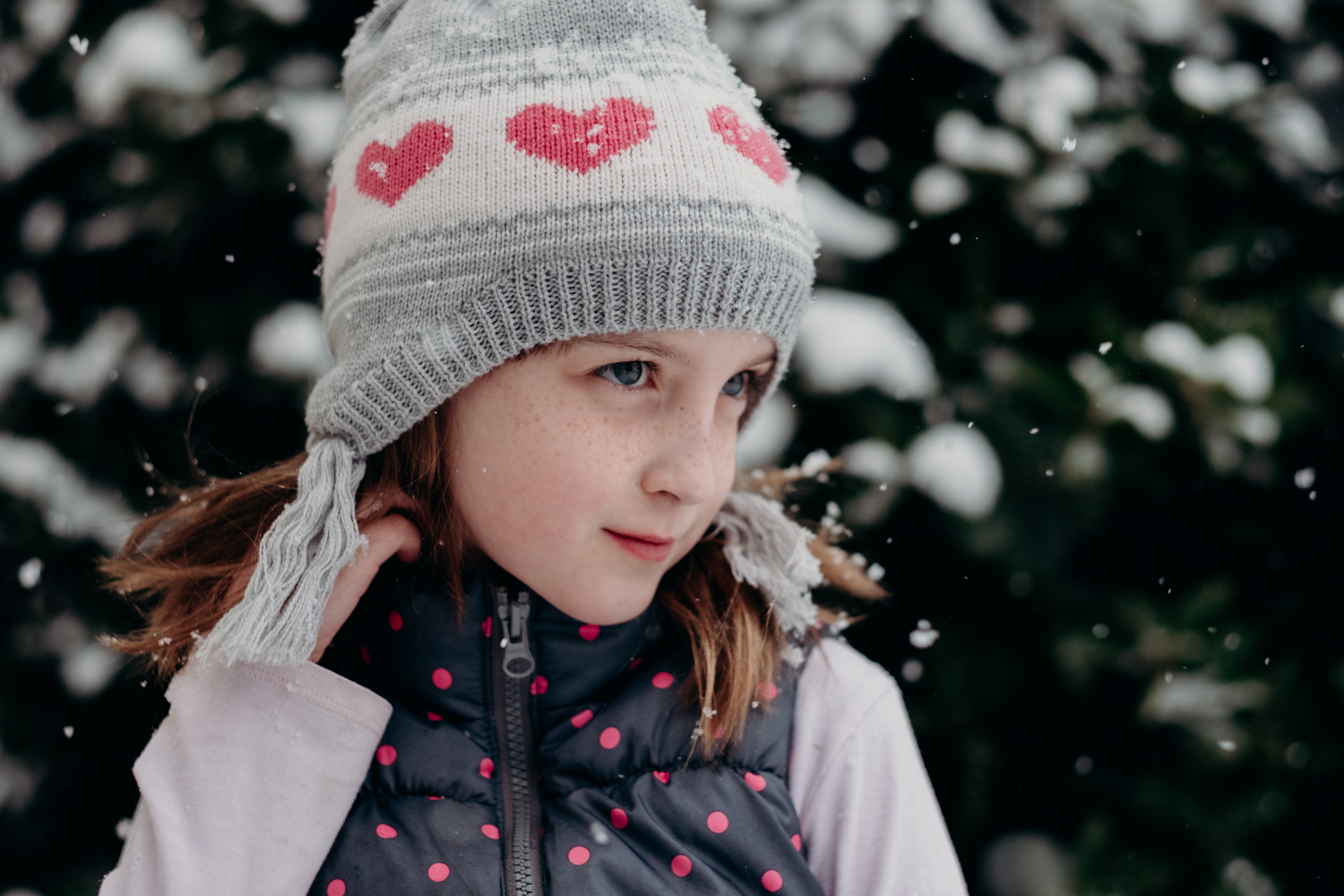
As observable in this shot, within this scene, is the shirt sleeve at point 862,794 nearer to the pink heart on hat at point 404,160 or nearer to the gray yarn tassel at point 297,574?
the gray yarn tassel at point 297,574

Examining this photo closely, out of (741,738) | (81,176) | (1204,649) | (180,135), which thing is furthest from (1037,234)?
(81,176)

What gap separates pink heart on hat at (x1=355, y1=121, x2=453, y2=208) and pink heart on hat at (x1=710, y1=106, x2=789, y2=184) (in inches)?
12.0

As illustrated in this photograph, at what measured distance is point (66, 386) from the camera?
4.76ft

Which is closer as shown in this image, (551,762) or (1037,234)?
(551,762)

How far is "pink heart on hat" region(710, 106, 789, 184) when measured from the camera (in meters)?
1.02

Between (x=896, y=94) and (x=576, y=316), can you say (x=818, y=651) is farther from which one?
(x=896, y=94)

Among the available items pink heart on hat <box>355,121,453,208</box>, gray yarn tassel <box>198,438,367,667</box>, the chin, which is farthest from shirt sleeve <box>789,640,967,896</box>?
pink heart on hat <box>355,121,453,208</box>

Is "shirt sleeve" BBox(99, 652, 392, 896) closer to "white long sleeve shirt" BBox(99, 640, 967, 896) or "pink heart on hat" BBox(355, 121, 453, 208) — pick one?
"white long sleeve shirt" BBox(99, 640, 967, 896)

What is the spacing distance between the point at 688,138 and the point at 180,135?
95cm

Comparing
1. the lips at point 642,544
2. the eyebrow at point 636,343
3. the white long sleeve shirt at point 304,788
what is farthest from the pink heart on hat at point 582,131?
the white long sleeve shirt at point 304,788

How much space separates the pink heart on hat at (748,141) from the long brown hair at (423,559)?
0.46m

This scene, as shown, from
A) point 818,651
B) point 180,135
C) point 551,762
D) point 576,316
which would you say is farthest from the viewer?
point 180,135

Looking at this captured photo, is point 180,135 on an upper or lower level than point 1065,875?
upper

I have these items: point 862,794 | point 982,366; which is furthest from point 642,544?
point 982,366
